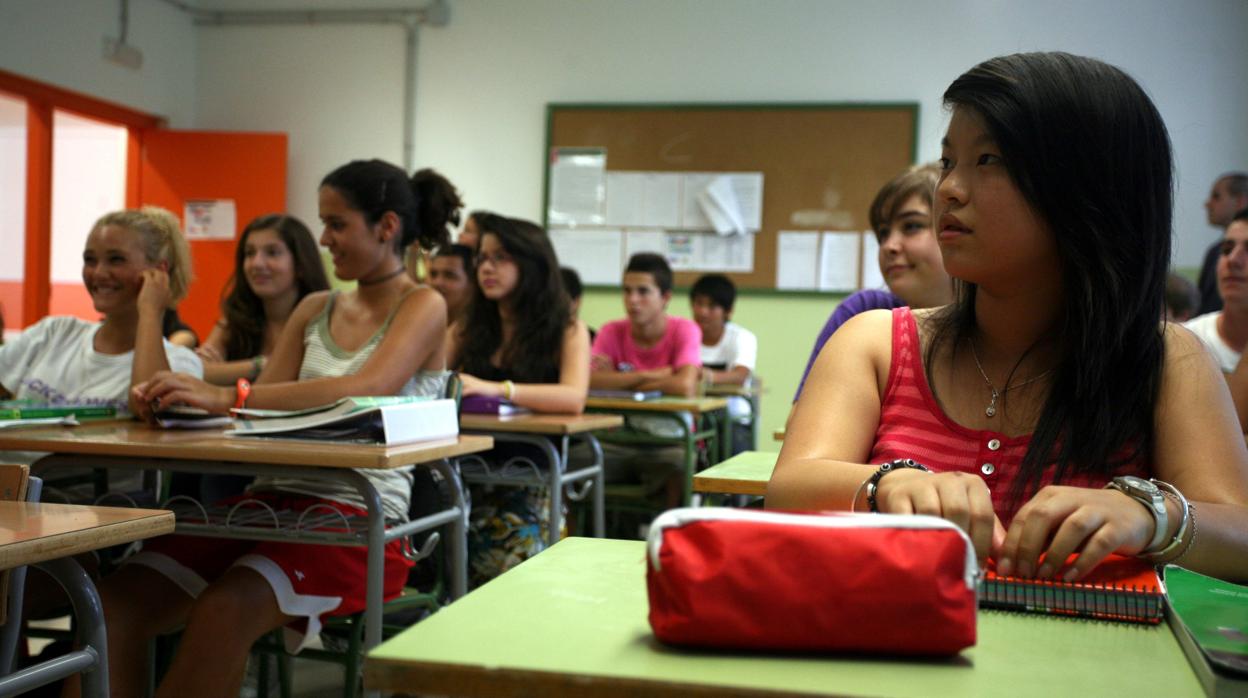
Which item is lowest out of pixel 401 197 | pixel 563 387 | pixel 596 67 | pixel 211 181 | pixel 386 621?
pixel 386 621

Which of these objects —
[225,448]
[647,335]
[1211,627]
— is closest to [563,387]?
[225,448]

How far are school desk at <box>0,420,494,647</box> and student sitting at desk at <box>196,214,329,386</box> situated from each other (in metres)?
1.34

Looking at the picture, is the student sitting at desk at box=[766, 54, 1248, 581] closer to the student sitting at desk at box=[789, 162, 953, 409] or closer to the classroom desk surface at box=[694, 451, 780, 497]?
the classroom desk surface at box=[694, 451, 780, 497]

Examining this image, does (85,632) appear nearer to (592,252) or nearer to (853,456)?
(853,456)

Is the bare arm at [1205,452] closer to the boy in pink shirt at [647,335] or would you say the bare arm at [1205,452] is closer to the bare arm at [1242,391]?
the bare arm at [1242,391]

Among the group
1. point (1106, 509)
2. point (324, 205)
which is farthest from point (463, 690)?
point (324, 205)

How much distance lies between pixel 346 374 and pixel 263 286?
110cm

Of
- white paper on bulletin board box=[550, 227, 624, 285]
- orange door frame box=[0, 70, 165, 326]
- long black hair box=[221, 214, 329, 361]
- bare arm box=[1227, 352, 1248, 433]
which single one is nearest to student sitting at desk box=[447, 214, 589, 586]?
long black hair box=[221, 214, 329, 361]

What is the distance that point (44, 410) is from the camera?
222 cm

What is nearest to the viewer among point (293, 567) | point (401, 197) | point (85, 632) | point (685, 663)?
point (685, 663)

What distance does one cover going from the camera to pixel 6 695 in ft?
3.89

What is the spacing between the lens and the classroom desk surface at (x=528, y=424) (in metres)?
2.86

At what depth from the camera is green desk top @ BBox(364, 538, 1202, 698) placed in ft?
1.96

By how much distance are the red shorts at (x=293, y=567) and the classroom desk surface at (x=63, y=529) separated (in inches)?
25.0
